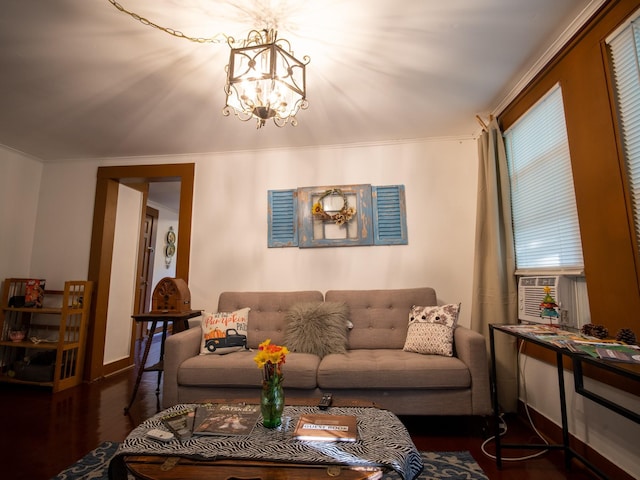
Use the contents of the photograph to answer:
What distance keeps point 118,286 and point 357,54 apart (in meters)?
3.51

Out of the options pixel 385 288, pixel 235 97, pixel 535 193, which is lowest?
pixel 385 288

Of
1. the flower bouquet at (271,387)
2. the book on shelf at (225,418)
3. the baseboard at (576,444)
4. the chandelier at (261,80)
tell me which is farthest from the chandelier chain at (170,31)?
the baseboard at (576,444)

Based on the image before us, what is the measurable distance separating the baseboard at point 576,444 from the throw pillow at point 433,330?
69 cm

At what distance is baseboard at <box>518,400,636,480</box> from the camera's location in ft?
4.81

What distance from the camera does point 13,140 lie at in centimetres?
300

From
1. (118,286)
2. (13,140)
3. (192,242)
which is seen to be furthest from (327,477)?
(13,140)

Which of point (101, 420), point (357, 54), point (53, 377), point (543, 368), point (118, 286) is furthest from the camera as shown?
point (118, 286)

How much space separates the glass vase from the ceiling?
6.02 feet

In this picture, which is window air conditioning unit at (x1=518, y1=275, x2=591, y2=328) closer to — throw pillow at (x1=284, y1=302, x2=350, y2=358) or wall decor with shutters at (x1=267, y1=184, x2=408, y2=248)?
wall decor with shutters at (x1=267, y1=184, x2=408, y2=248)

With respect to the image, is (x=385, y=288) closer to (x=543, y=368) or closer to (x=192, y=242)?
(x=543, y=368)

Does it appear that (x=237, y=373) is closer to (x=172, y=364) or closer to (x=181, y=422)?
(x=172, y=364)

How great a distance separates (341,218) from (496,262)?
4.50 feet

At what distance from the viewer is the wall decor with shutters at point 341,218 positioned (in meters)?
2.94

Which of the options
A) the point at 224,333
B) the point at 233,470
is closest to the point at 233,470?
the point at 233,470
